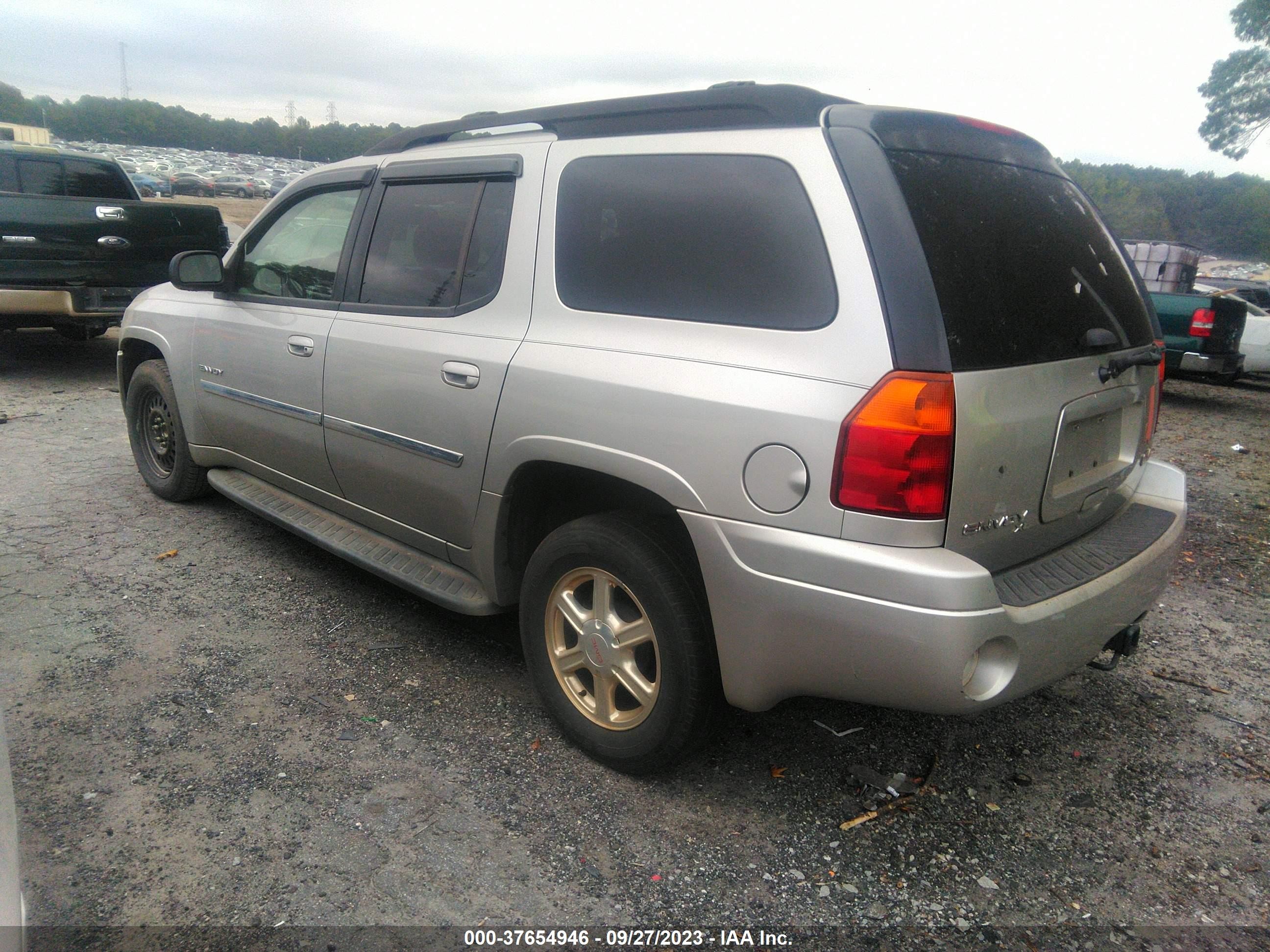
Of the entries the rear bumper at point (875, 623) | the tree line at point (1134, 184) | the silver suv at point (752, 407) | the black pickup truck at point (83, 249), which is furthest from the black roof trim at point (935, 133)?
the tree line at point (1134, 184)

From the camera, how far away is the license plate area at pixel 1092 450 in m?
2.38

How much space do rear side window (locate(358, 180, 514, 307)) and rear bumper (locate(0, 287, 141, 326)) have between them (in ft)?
16.9

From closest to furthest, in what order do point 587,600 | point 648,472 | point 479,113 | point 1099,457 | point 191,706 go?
point 648,472 → point 1099,457 → point 587,600 → point 191,706 → point 479,113

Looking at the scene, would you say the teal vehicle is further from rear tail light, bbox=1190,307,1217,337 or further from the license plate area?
the license plate area

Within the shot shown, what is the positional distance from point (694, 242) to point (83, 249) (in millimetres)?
7241

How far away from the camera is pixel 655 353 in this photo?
2432mm

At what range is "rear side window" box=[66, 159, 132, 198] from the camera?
30.9 ft

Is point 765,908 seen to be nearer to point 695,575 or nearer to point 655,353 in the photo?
point 695,575

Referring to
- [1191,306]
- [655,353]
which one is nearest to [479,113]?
[655,353]

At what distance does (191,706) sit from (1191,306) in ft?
34.6

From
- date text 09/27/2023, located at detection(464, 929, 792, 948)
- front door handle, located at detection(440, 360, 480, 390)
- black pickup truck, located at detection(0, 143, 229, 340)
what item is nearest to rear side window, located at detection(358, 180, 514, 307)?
front door handle, located at detection(440, 360, 480, 390)

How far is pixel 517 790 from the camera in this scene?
264cm

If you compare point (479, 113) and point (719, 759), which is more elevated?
point (479, 113)

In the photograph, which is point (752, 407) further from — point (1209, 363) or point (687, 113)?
point (1209, 363)
